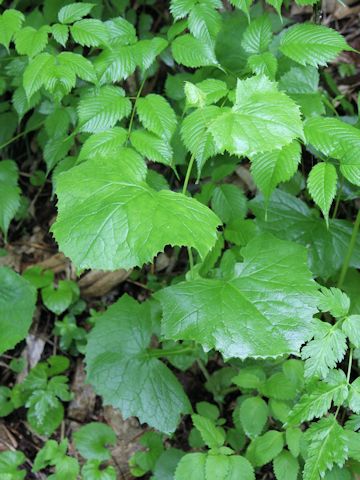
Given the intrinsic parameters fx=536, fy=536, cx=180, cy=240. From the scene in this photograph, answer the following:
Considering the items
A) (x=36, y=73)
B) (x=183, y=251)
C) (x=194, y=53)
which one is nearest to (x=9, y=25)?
(x=36, y=73)

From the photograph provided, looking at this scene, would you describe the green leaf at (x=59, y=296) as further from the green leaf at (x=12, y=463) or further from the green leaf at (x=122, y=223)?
the green leaf at (x=122, y=223)

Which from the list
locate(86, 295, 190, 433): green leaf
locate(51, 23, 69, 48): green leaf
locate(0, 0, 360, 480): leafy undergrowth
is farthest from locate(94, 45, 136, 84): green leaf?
locate(86, 295, 190, 433): green leaf

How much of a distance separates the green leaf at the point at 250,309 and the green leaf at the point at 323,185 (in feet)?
0.72

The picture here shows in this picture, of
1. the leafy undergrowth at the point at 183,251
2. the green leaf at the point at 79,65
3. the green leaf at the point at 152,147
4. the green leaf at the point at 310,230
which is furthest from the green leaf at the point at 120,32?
the green leaf at the point at 310,230

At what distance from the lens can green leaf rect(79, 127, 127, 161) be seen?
172cm

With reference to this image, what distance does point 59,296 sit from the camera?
254 cm

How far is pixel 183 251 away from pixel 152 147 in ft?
3.41

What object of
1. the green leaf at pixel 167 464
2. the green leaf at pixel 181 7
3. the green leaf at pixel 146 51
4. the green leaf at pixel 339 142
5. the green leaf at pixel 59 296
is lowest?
the green leaf at pixel 167 464

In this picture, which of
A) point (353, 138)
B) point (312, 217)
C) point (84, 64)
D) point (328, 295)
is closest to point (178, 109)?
point (84, 64)

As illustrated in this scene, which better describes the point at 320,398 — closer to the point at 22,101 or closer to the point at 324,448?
the point at 324,448

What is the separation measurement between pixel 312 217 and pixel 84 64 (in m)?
1.02

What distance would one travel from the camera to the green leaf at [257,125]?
4.10 feet

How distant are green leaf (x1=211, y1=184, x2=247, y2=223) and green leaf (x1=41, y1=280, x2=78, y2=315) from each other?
2.93ft

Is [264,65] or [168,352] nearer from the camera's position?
[264,65]
